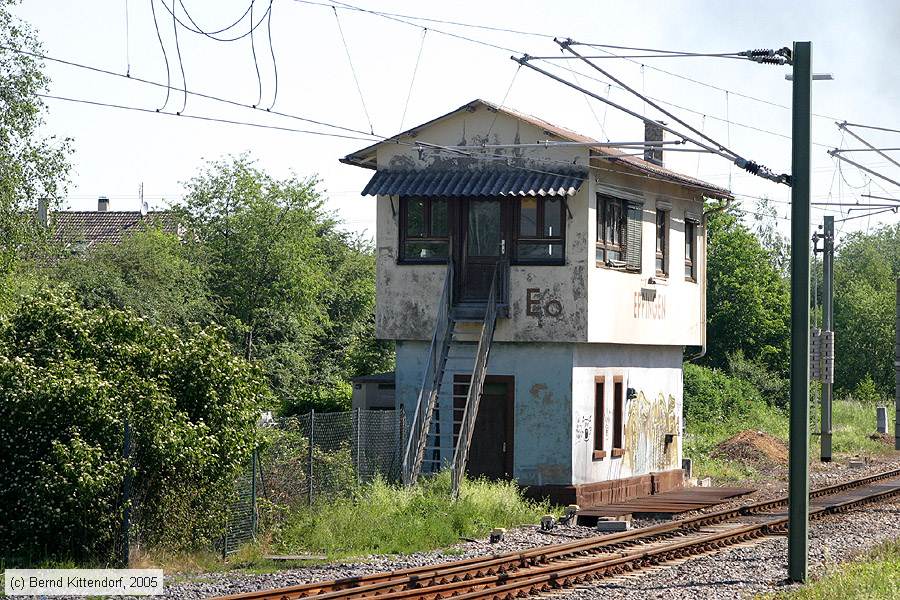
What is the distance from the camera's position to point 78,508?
17.9 metres

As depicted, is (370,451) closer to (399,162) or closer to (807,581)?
(399,162)

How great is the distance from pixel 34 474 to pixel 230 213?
34.3 meters

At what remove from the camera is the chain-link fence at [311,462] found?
20.6 meters

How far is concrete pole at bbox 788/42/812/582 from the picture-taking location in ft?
57.0

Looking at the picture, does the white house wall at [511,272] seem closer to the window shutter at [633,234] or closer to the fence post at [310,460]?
the window shutter at [633,234]

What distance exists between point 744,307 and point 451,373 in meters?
37.7

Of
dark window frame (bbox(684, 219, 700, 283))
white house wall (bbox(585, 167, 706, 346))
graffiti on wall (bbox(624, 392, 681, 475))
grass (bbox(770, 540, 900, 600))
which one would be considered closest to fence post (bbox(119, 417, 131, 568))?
grass (bbox(770, 540, 900, 600))

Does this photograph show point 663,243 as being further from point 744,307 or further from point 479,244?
point 744,307

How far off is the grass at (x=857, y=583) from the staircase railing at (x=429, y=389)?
9090 millimetres

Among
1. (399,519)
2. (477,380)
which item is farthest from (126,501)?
(477,380)

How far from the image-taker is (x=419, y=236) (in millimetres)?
28266

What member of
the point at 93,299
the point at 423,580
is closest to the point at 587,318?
the point at 423,580

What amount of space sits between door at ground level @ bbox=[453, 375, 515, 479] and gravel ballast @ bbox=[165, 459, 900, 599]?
315 centimetres

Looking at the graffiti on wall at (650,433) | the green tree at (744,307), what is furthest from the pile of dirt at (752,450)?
the green tree at (744,307)
